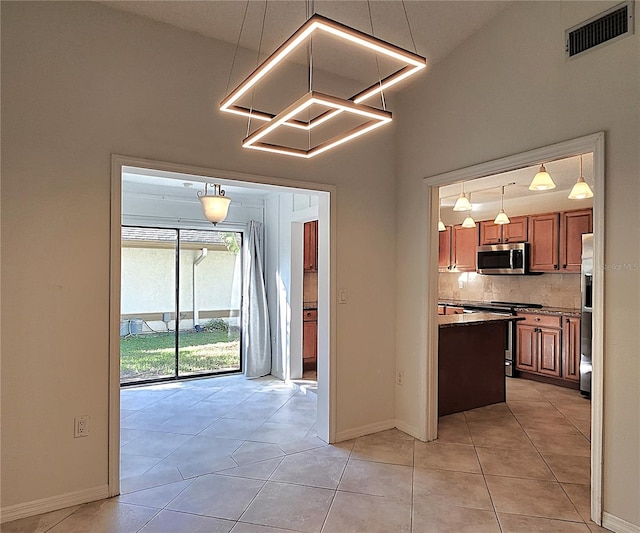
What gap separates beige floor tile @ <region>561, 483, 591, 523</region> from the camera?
242cm

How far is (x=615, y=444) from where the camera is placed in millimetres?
2295

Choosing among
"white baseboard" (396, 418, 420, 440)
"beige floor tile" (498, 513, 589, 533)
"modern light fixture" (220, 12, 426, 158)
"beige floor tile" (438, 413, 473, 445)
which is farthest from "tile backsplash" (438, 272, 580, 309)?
"modern light fixture" (220, 12, 426, 158)

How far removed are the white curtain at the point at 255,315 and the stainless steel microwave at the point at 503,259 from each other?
3.40 meters

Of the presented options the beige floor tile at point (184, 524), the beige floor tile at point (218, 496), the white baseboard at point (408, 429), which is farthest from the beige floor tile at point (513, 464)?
the beige floor tile at point (184, 524)

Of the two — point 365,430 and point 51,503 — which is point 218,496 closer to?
point 51,503

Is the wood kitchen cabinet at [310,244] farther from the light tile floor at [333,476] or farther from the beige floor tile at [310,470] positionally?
the beige floor tile at [310,470]

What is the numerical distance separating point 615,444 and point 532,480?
0.72m

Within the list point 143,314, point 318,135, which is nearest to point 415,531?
point 318,135

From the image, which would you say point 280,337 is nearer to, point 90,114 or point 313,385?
point 313,385

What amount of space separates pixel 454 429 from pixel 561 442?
2.75 feet

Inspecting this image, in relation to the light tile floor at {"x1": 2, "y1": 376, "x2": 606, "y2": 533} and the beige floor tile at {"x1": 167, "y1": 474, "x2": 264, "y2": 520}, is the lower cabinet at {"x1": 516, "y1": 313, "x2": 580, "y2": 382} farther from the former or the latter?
the beige floor tile at {"x1": 167, "y1": 474, "x2": 264, "y2": 520}

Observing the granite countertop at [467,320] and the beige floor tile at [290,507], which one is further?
the granite countertop at [467,320]

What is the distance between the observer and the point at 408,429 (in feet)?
11.9

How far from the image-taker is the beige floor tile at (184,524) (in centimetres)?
226
